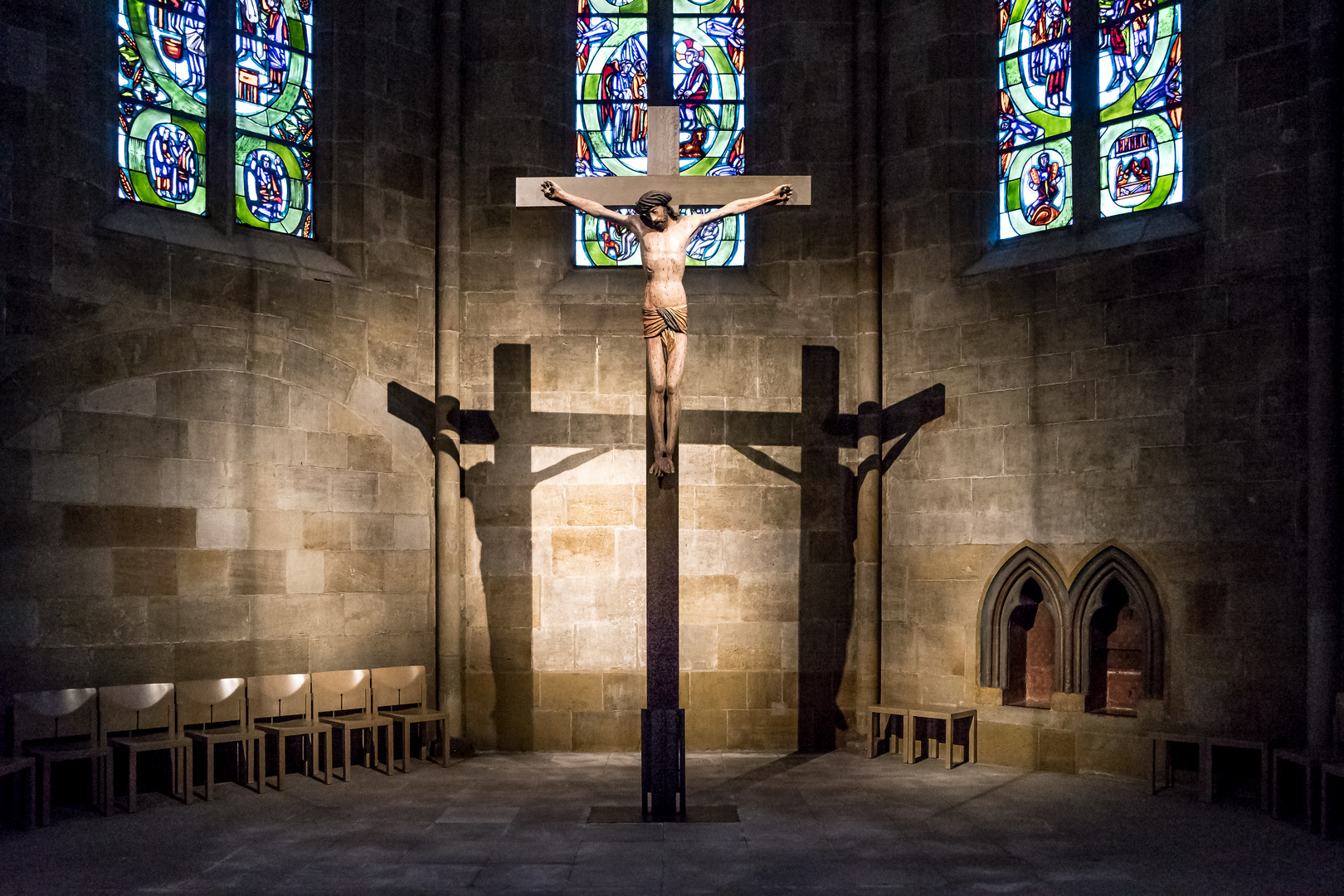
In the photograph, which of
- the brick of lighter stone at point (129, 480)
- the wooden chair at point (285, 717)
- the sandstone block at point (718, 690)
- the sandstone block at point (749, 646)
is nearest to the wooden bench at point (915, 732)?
the sandstone block at point (749, 646)

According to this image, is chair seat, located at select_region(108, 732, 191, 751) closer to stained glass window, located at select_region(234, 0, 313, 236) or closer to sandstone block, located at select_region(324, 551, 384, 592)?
sandstone block, located at select_region(324, 551, 384, 592)

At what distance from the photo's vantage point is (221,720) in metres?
9.80

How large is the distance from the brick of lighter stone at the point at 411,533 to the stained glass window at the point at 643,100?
2946 mm

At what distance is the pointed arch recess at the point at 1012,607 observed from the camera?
10594 mm

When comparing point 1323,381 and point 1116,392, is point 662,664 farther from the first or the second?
point 1323,381

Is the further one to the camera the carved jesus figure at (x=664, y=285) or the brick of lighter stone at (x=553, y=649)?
the brick of lighter stone at (x=553, y=649)

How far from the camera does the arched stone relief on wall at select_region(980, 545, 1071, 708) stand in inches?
429

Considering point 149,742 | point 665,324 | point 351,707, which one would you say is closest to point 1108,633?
point 665,324

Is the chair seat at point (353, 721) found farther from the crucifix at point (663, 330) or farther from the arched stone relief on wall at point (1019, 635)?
the arched stone relief on wall at point (1019, 635)

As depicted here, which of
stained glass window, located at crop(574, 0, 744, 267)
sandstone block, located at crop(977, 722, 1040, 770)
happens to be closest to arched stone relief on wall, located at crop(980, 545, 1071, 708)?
sandstone block, located at crop(977, 722, 1040, 770)

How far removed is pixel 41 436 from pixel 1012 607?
785cm

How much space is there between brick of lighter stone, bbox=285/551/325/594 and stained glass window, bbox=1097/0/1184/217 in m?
7.32

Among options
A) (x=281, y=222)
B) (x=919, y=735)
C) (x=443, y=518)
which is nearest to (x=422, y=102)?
(x=281, y=222)

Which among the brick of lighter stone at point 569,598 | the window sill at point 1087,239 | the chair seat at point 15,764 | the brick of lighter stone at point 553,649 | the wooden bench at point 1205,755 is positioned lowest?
the wooden bench at point 1205,755
